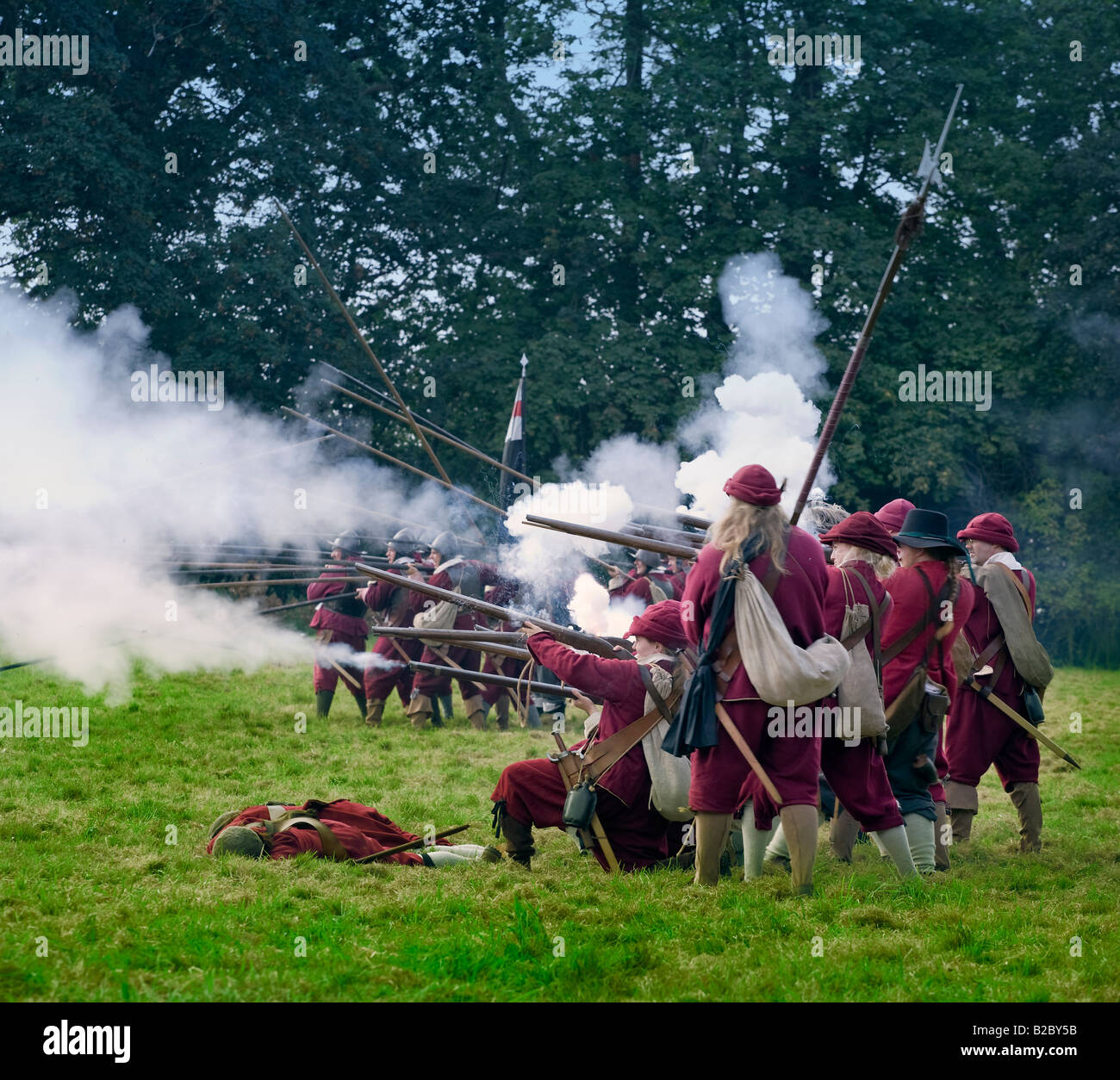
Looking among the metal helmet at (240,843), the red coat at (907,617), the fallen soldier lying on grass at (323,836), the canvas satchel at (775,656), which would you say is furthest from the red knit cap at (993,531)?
the metal helmet at (240,843)

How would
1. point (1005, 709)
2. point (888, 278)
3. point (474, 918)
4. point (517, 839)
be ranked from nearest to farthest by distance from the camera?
point (888, 278) → point (474, 918) → point (517, 839) → point (1005, 709)

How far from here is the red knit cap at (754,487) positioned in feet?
18.3

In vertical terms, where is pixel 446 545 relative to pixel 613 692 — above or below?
above

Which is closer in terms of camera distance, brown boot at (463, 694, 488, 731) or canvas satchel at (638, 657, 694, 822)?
canvas satchel at (638, 657, 694, 822)

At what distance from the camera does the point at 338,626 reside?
43.3 feet

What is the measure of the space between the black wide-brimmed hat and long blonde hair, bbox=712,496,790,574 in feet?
4.62

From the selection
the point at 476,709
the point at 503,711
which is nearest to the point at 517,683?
the point at 476,709

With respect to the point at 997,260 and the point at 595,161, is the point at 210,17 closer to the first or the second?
the point at 595,161

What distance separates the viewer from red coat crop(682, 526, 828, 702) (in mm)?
5520

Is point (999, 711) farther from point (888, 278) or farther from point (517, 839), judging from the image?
point (888, 278)

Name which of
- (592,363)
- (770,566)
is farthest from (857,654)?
(592,363)

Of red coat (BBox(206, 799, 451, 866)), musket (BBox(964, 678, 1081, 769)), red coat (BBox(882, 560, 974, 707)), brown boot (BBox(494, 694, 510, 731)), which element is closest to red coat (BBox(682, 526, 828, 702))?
red coat (BBox(882, 560, 974, 707))

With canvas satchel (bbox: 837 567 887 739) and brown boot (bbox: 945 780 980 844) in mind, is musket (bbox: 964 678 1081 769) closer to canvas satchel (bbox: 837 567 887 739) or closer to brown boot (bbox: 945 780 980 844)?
brown boot (bbox: 945 780 980 844)

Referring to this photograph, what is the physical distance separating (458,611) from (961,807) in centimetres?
533
